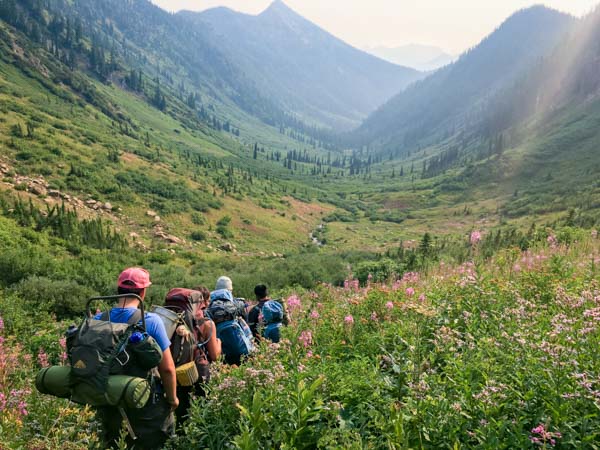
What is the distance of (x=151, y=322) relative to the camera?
344 cm

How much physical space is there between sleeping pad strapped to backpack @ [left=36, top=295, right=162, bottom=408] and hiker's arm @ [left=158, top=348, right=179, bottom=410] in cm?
26

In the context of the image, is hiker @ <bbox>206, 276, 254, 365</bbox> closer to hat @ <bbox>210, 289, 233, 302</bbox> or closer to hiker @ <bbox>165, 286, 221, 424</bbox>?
hat @ <bbox>210, 289, 233, 302</bbox>

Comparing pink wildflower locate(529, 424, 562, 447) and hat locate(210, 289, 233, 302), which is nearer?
pink wildflower locate(529, 424, 562, 447)

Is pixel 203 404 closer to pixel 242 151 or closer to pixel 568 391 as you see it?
pixel 568 391

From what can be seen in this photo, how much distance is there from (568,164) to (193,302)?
10561 cm

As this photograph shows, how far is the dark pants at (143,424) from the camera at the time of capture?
3.38 meters

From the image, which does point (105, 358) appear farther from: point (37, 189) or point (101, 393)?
point (37, 189)

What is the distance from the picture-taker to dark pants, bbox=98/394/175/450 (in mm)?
3379

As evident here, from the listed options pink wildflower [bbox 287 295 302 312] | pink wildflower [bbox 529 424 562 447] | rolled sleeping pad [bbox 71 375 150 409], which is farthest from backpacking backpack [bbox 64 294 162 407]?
pink wildflower [bbox 287 295 302 312]

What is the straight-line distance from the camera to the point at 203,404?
3107 millimetres

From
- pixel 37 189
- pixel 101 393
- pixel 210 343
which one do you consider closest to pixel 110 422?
pixel 101 393

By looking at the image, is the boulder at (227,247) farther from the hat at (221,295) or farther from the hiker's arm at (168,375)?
the hiker's arm at (168,375)

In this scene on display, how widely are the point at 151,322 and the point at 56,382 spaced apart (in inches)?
34.5

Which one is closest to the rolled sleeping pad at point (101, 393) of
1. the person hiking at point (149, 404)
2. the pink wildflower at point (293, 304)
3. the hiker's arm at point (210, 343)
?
the person hiking at point (149, 404)
